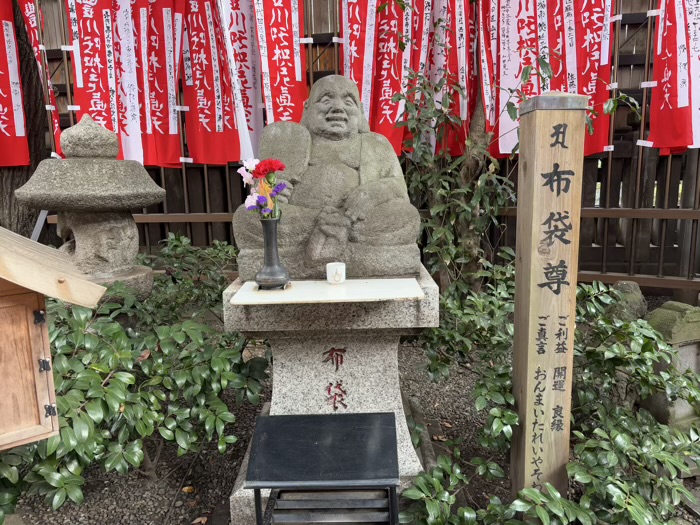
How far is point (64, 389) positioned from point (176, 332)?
576 mm

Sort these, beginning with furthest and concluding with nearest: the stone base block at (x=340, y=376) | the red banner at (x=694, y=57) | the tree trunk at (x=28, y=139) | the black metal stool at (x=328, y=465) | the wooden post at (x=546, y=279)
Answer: the tree trunk at (x=28, y=139)
the red banner at (x=694, y=57)
the stone base block at (x=340, y=376)
the wooden post at (x=546, y=279)
the black metal stool at (x=328, y=465)

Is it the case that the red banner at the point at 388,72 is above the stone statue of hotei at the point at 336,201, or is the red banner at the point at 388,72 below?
above

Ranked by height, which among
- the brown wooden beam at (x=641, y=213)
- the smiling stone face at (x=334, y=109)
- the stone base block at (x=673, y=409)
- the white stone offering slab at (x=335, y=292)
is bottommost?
the stone base block at (x=673, y=409)

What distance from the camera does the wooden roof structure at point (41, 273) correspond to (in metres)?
1.34

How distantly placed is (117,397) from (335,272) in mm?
1118

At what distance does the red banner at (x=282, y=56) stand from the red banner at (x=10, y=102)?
2498mm

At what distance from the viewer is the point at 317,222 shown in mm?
2676

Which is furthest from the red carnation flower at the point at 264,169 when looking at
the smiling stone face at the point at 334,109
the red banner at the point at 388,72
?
the red banner at the point at 388,72

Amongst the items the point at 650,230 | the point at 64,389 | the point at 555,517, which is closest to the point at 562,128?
the point at 555,517

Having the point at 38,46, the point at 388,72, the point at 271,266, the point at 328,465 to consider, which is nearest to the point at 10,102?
the point at 38,46

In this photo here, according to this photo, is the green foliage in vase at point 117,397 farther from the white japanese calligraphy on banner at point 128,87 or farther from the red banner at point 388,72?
the red banner at point 388,72

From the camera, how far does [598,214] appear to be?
5.15 metres

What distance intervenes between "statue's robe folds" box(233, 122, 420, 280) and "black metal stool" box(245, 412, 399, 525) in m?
0.78

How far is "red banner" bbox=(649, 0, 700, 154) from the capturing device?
4.21 meters
